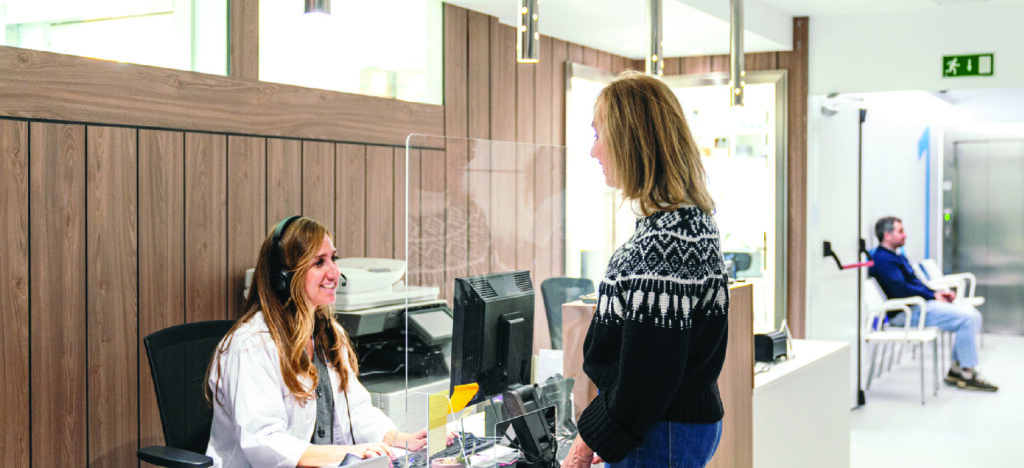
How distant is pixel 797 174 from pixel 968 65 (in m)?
1.23

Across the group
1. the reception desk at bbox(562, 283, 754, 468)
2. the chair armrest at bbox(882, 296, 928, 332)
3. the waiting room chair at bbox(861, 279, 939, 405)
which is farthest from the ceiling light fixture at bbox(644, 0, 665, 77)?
the chair armrest at bbox(882, 296, 928, 332)

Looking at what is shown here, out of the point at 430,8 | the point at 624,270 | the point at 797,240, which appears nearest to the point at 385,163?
the point at 430,8

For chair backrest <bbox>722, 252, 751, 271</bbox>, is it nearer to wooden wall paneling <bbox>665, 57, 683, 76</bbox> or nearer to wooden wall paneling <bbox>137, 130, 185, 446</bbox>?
wooden wall paneling <bbox>665, 57, 683, 76</bbox>

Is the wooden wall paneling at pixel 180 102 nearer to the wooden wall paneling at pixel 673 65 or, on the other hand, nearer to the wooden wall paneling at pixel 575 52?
the wooden wall paneling at pixel 575 52

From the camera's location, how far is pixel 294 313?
8.13 feet

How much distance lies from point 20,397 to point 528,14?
6.63 feet

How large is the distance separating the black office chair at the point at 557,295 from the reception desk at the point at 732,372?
0.04m

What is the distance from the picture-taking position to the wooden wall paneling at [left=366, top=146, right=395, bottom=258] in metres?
4.21

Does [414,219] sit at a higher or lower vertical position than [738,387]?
higher

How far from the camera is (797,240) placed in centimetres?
611

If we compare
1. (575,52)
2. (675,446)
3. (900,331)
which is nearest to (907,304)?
(900,331)

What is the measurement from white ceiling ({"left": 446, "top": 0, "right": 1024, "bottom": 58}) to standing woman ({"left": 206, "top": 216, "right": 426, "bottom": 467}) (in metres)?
2.48

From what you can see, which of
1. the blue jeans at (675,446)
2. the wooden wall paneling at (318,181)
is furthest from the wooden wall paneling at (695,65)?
the blue jeans at (675,446)

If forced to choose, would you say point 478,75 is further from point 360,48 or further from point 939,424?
point 939,424
